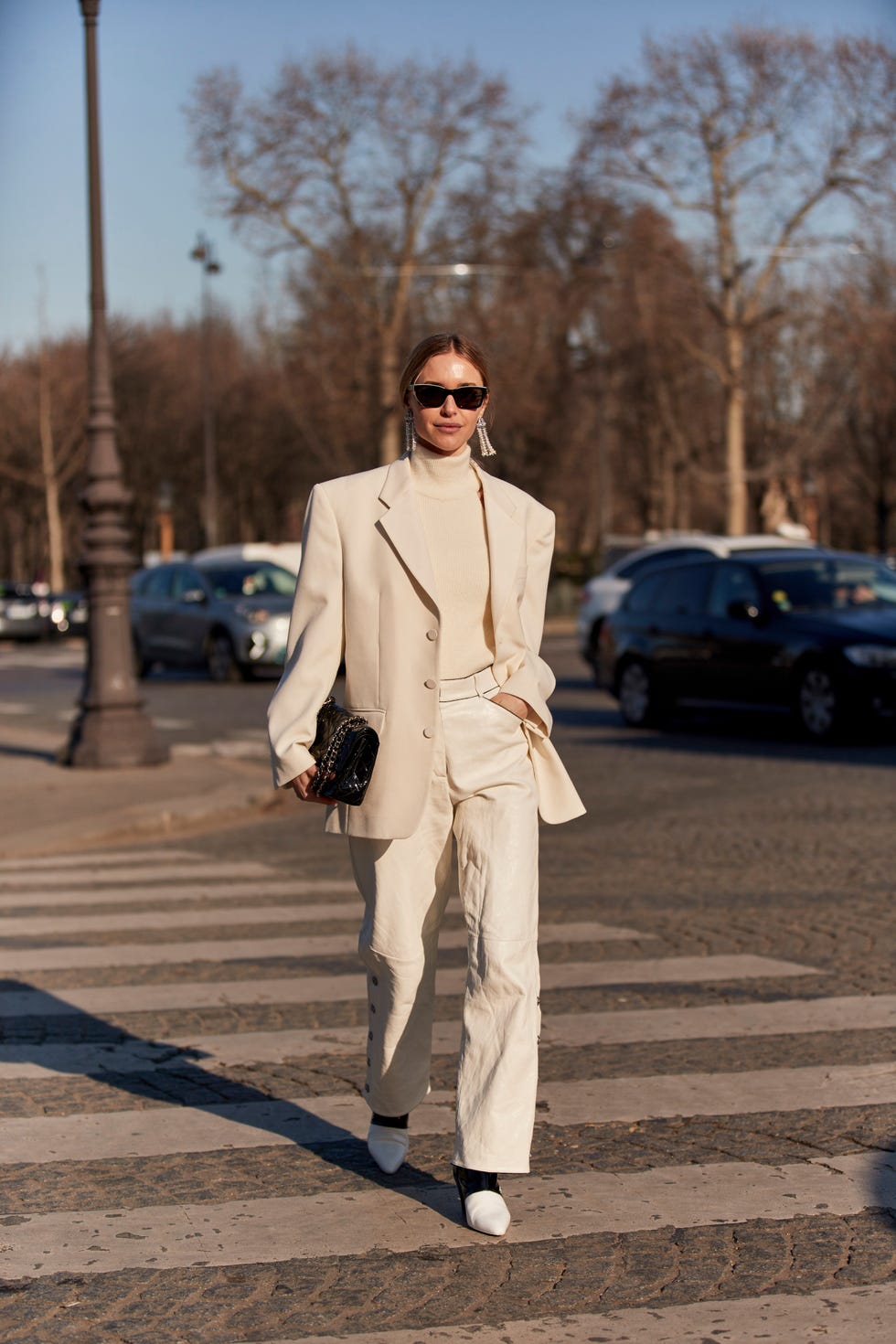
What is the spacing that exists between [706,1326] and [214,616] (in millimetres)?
23548

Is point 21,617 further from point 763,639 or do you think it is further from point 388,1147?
point 388,1147

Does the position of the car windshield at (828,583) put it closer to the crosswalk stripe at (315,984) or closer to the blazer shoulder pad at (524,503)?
the crosswalk stripe at (315,984)

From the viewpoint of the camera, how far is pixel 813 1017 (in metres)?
6.09

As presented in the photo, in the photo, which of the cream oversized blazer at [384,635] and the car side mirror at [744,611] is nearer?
the cream oversized blazer at [384,635]

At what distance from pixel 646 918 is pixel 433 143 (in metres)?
37.8

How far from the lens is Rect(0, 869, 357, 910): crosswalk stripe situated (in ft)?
29.2

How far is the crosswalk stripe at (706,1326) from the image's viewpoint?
347cm

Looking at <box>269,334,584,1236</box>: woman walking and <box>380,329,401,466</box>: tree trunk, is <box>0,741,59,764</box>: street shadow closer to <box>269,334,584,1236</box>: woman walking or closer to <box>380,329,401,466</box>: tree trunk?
<box>269,334,584,1236</box>: woman walking

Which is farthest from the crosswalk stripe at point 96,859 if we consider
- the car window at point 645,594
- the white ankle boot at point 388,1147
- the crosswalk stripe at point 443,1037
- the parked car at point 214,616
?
the parked car at point 214,616

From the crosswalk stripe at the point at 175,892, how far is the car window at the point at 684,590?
8.17m

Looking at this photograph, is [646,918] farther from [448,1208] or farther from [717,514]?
[717,514]

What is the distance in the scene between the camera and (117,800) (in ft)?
41.7

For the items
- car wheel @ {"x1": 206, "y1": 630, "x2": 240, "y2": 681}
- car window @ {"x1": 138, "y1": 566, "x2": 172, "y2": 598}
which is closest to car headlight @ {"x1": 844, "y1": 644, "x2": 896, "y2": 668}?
car wheel @ {"x1": 206, "y1": 630, "x2": 240, "y2": 681}

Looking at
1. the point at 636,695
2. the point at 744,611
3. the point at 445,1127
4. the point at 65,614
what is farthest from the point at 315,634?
the point at 65,614
